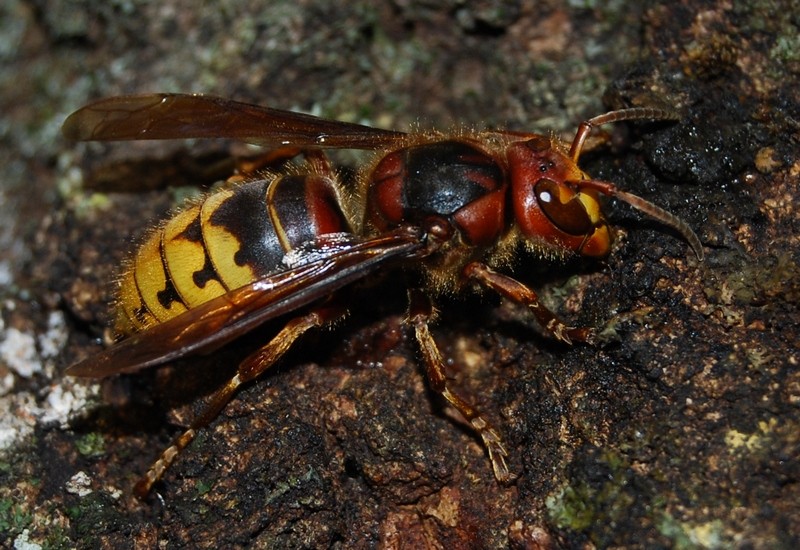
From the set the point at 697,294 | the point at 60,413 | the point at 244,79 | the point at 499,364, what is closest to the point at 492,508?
the point at 499,364

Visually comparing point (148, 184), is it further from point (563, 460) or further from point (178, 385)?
point (563, 460)

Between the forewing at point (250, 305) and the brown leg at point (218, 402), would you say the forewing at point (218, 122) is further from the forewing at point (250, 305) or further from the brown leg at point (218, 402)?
the brown leg at point (218, 402)

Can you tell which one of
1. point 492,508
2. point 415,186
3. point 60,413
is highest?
point 415,186

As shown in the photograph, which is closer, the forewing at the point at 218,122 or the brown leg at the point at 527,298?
the brown leg at the point at 527,298

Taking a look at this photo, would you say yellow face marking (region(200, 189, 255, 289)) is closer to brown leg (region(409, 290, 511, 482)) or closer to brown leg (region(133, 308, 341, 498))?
brown leg (region(133, 308, 341, 498))

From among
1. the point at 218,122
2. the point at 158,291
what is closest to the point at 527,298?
the point at 158,291

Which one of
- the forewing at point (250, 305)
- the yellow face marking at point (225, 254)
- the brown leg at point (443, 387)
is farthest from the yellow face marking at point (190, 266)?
the brown leg at point (443, 387)

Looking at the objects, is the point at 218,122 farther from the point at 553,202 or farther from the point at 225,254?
the point at 553,202
